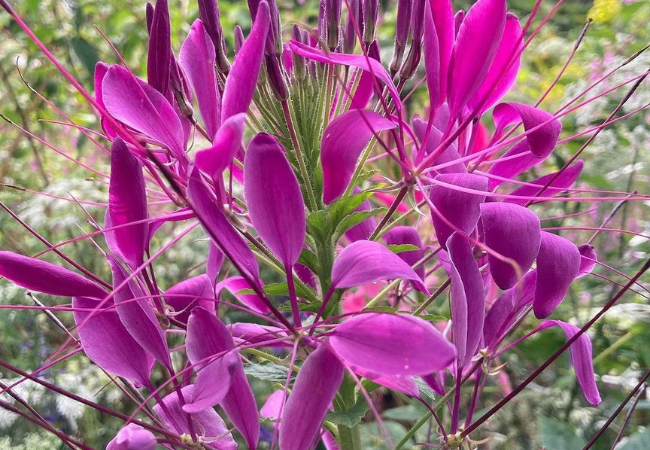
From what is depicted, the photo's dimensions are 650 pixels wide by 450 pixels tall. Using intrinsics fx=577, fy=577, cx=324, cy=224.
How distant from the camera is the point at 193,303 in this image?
56 centimetres

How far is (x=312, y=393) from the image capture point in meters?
0.42

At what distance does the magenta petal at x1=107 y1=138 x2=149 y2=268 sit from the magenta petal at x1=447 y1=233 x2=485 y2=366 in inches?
9.8

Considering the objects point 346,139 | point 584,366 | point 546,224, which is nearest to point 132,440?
point 346,139

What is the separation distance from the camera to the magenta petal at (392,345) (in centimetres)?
36

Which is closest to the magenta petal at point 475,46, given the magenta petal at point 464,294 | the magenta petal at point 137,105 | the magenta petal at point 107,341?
the magenta petal at point 464,294

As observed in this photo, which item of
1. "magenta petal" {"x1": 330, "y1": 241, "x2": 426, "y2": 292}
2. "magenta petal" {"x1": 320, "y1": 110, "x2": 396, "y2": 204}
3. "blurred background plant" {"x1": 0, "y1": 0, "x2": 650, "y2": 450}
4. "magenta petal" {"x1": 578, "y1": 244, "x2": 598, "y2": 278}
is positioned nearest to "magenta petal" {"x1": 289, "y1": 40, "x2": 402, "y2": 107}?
"magenta petal" {"x1": 320, "y1": 110, "x2": 396, "y2": 204}

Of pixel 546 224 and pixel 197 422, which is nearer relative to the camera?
pixel 197 422

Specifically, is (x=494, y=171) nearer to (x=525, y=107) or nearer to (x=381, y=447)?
(x=525, y=107)

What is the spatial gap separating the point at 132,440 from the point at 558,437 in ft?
2.38

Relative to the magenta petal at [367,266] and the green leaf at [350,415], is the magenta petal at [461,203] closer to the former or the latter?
the magenta petal at [367,266]

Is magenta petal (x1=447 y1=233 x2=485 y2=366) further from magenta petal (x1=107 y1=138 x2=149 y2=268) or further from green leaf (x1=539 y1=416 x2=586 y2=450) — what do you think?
green leaf (x1=539 y1=416 x2=586 y2=450)

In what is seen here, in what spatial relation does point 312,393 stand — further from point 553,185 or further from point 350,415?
point 553,185

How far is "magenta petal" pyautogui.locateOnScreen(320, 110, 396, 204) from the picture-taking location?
0.45 meters

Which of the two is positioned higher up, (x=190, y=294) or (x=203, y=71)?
(x=203, y=71)
